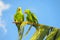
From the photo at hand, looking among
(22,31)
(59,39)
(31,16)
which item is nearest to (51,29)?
(59,39)

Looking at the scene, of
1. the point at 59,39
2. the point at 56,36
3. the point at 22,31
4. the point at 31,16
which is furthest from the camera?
the point at 31,16

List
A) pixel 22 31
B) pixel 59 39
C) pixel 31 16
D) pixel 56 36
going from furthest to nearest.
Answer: pixel 31 16
pixel 22 31
pixel 56 36
pixel 59 39

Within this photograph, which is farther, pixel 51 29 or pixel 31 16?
pixel 31 16

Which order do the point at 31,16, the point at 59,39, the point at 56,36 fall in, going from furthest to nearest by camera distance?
1. the point at 31,16
2. the point at 56,36
3. the point at 59,39

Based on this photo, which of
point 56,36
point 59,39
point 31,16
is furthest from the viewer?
point 31,16

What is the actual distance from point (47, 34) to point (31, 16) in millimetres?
1803

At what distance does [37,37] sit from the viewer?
2611 millimetres

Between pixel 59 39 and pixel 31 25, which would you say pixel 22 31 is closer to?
pixel 31 25

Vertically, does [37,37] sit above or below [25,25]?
below

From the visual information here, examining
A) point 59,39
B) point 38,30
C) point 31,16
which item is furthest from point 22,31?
point 31,16

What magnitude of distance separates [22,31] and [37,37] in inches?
13.9

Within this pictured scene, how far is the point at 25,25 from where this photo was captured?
2.76m

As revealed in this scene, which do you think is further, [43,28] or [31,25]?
[31,25]

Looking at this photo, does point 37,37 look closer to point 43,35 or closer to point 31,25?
point 43,35
